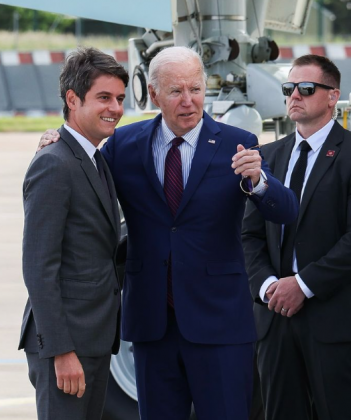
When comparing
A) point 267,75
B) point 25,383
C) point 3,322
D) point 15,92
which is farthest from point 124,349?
point 15,92

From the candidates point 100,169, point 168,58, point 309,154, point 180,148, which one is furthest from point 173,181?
point 309,154

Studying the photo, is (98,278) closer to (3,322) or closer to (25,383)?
(25,383)

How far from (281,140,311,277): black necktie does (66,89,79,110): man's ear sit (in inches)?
39.9

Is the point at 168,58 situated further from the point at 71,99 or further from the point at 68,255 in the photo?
the point at 68,255

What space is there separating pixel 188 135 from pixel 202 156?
0.33ft

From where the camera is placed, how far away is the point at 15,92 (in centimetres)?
1933

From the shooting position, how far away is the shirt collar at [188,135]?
3072mm

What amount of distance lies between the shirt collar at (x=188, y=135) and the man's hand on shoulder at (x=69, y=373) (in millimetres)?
827

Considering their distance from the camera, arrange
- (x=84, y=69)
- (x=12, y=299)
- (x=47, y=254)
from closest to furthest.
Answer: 1. (x=47, y=254)
2. (x=84, y=69)
3. (x=12, y=299)

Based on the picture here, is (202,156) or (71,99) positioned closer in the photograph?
(71,99)

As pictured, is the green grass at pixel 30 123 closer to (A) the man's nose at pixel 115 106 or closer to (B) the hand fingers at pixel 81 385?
(A) the man's nose at pixel 115 106

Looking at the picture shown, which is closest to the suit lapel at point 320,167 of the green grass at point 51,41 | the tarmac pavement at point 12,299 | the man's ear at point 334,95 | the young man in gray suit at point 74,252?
the man's ear at point 334,95

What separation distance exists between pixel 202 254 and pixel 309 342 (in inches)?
26.2

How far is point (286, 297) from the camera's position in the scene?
3369 mm
